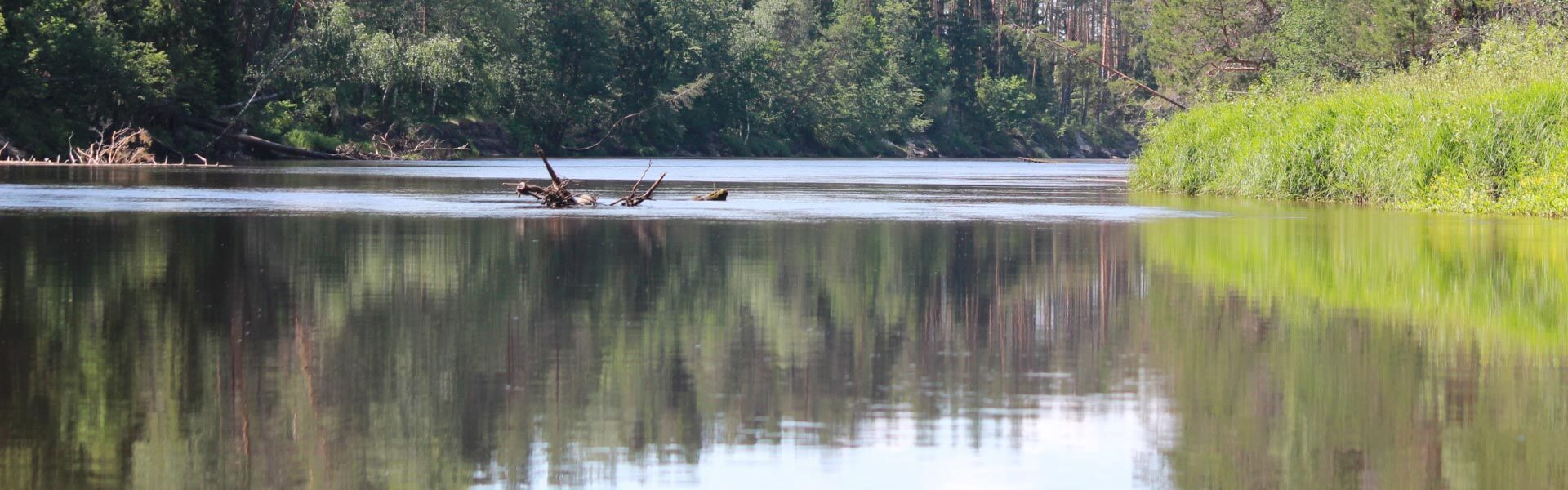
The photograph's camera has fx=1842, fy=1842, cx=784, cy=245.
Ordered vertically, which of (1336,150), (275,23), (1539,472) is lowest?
(1539,472)

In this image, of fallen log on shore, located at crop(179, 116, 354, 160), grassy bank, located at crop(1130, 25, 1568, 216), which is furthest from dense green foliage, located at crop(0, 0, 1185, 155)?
grassy bank, located at crop(1130, 25, 1568, 216)

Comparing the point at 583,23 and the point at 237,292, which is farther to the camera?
the point at 583,23

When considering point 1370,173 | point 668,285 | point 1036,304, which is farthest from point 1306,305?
point 1370,173

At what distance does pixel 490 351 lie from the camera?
8.71 meters

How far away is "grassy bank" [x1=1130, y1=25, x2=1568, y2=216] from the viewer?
25.8m

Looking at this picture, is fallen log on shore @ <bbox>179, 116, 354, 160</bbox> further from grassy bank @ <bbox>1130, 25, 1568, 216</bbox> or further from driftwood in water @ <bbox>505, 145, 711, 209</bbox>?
driftwood in water @ <bbox>505, 145, 711, 209</bbox>

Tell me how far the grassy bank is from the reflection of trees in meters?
11.7

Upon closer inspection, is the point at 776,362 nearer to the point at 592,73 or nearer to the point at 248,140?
the point at 248,140

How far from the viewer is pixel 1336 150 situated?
3064cm

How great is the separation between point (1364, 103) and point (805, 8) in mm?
91727

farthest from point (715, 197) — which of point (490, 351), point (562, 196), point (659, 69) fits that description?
point (659, 69)

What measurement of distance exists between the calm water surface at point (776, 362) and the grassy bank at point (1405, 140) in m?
7.81

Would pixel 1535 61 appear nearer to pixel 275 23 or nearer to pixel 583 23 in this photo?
pixel 275 23

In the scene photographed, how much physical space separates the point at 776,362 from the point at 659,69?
306 feet
